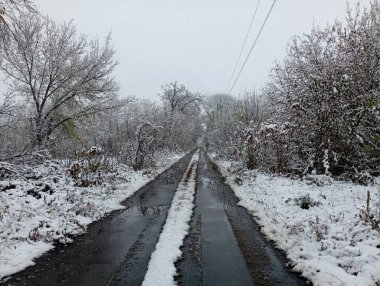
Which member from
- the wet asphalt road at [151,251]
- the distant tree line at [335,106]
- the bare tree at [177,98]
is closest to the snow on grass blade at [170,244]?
the wet asphalt road at [151,251]

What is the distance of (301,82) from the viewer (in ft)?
51.3

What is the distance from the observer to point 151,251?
21.8ft

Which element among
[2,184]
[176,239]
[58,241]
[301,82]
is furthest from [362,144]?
[2,184]

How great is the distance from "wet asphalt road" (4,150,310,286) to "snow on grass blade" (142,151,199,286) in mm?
137

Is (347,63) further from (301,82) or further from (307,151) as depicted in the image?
(307,151)

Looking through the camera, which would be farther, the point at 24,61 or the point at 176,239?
the point at 24,61

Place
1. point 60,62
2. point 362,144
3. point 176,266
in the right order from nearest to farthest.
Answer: point 176,266 → point 362,144 → point 60,62

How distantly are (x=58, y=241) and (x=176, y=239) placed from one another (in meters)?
2.52

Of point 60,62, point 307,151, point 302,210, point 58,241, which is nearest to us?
point 58,241

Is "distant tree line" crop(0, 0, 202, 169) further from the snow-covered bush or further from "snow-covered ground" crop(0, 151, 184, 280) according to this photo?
the snow-covered bush

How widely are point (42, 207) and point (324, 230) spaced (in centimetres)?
709

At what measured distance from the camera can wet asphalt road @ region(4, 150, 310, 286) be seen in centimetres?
533

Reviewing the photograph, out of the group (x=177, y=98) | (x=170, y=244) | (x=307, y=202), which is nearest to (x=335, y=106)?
(x=307, y=202)

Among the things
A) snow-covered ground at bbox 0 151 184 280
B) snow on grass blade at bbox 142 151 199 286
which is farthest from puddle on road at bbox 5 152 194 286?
snow-covered ground at bbox 0 151 184 280
